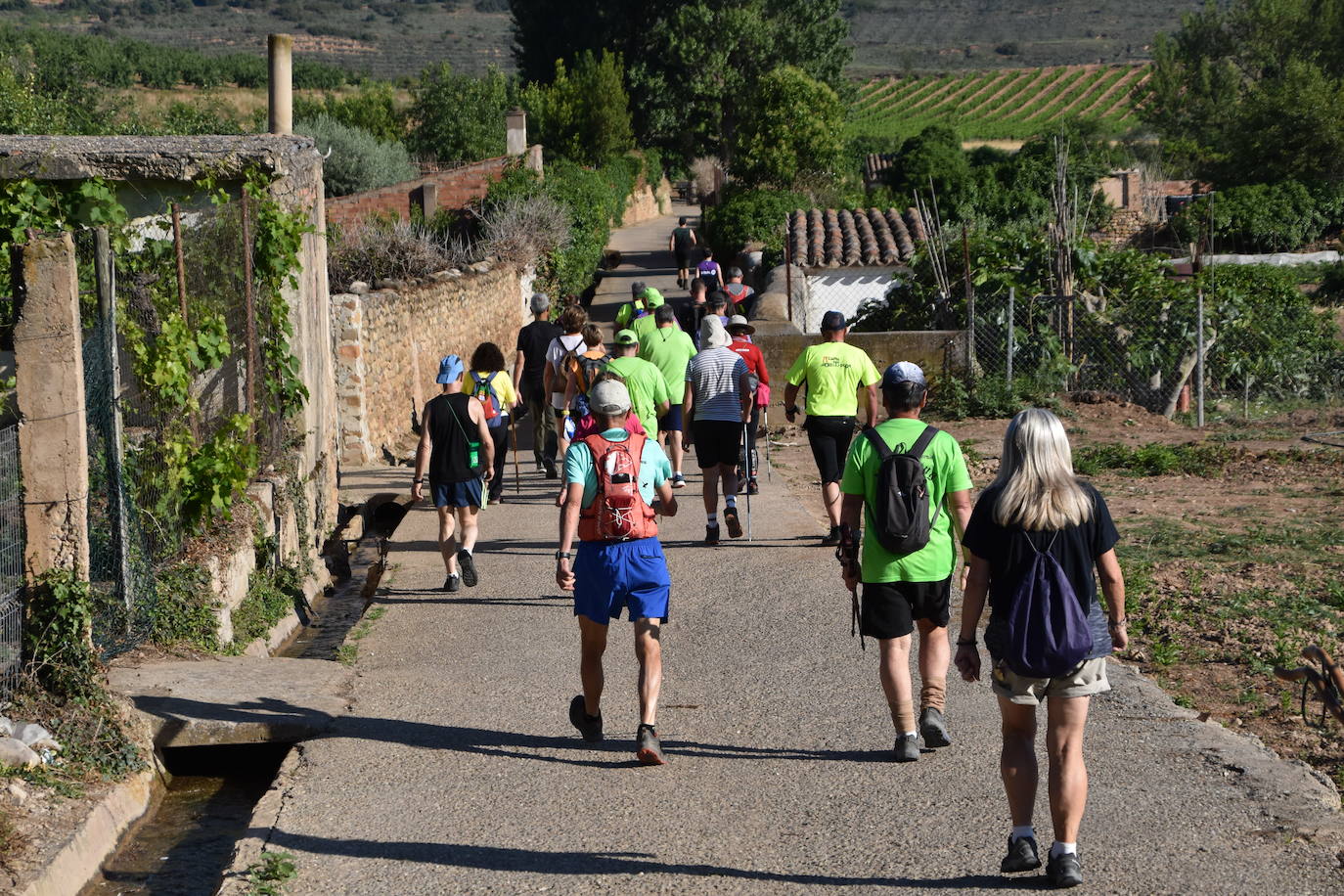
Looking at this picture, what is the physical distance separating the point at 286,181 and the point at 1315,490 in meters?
9.35

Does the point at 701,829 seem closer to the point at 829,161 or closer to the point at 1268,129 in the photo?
the point at 829,161

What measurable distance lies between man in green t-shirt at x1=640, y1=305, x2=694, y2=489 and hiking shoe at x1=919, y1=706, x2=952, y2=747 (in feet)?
17.8

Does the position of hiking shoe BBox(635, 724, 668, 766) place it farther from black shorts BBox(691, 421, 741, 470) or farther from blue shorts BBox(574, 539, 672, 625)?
black shorts BBox(691, 421, 741, 470)

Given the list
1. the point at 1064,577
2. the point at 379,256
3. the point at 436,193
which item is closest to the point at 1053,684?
the point at 1064,577

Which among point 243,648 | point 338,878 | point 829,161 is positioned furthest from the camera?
point 829,161

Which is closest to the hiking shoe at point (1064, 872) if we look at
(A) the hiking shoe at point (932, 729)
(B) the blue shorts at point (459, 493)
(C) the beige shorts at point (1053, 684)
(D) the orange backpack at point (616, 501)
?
(C) the beige shorts at point (1053, 684)

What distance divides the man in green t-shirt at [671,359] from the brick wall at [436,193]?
18.7 m

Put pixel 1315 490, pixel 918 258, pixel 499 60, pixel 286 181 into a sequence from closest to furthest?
pixel 286 181 → pixel 1315 490 → pixel 918 258 → pixel 499 60

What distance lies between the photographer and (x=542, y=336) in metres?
13.5

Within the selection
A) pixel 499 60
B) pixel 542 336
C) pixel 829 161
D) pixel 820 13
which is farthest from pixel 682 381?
pixel 499 60

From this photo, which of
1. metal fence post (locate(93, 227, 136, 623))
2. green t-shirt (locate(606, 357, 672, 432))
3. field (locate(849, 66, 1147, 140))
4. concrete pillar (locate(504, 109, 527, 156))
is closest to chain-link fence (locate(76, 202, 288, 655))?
metal fence post (locate(93, 227, 136, 623))

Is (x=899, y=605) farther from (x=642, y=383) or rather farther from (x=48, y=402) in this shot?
(x=642, y=383)

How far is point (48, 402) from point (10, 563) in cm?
79

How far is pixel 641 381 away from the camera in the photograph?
1046 centimetres
